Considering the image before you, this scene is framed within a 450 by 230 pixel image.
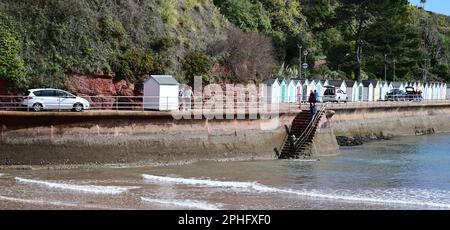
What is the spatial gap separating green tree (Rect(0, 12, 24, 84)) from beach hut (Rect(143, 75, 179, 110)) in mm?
7339

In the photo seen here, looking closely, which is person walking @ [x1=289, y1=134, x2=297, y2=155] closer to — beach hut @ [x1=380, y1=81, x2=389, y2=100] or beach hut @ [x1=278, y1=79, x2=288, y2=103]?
beach hut @ [x1=278, y1=79, x2=288, y2=103]

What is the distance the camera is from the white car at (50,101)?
99.5 ft

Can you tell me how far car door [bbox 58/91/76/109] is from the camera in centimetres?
3080

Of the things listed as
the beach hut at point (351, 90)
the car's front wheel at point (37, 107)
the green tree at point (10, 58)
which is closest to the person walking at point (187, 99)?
the car's front wheel at point (37, 107)

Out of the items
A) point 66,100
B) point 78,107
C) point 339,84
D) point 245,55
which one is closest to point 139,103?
point 78,107

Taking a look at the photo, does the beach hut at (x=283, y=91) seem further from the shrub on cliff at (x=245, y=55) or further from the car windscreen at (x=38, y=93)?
the car windscreen at (x=38, y=93)

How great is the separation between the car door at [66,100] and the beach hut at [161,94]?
357 centimetres

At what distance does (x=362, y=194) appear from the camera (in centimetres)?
2388

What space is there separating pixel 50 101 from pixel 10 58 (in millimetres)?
5933

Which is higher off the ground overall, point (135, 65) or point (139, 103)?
point (135, 65)

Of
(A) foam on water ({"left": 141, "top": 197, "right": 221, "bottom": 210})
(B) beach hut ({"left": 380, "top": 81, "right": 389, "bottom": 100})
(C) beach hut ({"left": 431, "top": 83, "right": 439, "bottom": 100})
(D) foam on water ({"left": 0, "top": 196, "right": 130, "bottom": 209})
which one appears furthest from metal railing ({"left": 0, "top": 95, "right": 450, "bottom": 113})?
(C) beach hut ({"left": 431, "top": 83, "right": 439, "bottom": 100})

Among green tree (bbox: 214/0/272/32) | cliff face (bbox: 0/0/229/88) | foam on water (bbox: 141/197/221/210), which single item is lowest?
foam on water (bbox: 141/197/221/210)

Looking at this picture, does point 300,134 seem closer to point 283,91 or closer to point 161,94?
point 161,94

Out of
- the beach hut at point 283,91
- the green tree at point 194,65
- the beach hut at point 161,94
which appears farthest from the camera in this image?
the beach hut at point 283,91
